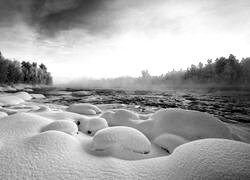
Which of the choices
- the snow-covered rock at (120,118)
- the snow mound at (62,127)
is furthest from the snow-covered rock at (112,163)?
the snow-covered rock at (120,118)

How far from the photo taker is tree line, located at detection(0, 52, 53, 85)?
37.8 metres

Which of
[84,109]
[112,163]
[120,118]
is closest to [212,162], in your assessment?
[112,163]

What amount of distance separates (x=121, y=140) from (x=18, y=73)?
2255 inches

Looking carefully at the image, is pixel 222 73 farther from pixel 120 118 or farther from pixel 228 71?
pixel 120 118

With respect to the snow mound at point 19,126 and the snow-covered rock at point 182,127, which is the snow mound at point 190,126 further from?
the snow mound at point 19,126

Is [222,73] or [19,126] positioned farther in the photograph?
[222,73]

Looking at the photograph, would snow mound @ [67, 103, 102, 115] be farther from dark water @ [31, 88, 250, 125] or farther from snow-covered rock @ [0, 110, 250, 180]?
snow-covered rock @ [0, 110, 250, 180]

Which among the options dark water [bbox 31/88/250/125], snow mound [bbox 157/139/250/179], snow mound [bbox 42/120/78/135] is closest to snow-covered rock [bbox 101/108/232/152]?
snow mound [bbox 157/139/250/179]

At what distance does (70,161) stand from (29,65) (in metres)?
65.6

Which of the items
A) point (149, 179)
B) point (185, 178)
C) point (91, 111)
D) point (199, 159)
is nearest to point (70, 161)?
point (149, 179)

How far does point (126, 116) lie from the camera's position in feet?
16.3

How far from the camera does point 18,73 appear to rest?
141 ft

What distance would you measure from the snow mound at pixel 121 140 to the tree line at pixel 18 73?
5202cm

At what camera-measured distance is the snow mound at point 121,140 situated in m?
2.23
